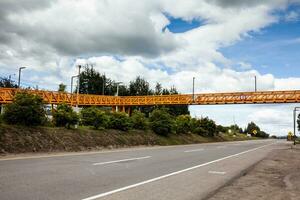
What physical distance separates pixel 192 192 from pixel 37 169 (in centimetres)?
557

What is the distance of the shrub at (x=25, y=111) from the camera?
2239 cm

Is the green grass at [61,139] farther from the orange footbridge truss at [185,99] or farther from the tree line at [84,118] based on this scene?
the orange footbridge truss at [185,99]

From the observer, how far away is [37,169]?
11969 mm

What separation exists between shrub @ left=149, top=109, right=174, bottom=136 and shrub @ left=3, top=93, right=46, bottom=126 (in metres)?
20.6

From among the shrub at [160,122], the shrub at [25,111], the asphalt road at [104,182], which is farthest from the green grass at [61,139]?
the asphalt road at [104,182]

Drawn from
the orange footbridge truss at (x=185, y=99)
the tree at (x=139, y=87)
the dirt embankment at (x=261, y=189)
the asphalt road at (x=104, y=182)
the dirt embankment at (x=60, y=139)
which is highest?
the tree at (x=139, y=87)

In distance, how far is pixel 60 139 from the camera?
24.4 m

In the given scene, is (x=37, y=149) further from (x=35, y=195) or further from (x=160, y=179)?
(x=35, y=195)

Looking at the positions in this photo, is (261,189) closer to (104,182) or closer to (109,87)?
(104,182)

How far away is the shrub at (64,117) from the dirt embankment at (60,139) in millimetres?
875

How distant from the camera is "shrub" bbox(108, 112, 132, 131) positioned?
34188 mm

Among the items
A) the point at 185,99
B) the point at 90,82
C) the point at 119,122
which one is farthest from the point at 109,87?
the point at 119,122

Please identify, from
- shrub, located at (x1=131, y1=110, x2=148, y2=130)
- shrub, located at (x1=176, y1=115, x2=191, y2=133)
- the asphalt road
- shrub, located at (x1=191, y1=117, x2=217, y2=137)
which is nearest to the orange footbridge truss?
shrub, located at (x1=191, y1=117, x2=217, y2=137)

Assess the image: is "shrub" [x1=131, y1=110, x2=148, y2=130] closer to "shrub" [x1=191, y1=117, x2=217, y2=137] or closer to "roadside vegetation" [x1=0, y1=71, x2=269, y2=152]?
"roadside vegetation" [x1=0, y1=71, x2=269, y2=152]
